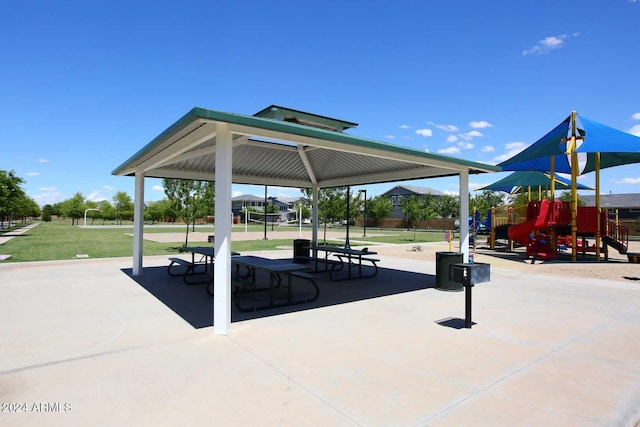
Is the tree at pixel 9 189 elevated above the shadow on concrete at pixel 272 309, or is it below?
above

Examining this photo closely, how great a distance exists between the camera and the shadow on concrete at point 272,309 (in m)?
6.30

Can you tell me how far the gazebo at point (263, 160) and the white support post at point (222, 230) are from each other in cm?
1

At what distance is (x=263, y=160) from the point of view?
11.2 m

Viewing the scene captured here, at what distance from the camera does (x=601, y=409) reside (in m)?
3.21

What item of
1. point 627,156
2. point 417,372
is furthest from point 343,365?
point 627,156

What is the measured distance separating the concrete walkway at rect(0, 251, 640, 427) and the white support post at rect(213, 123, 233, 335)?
10.9 inches

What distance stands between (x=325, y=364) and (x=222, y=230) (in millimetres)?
2334

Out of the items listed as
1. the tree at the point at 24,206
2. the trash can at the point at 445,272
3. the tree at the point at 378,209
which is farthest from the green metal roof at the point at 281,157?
the tree at the point at 378,209

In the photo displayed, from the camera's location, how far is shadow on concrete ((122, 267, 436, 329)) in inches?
248

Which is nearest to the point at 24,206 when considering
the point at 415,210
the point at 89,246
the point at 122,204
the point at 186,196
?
the point at 122,204

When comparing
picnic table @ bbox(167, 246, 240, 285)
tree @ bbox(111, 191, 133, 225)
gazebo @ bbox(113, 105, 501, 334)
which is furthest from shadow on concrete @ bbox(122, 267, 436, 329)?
tree @ bbox(111, 191, 133, 225)

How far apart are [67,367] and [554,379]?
515cm

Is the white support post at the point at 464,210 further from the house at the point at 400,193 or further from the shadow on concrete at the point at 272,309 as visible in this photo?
the house at the point at 400,193

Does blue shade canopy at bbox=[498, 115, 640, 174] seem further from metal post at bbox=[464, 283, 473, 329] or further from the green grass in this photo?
the green grass
